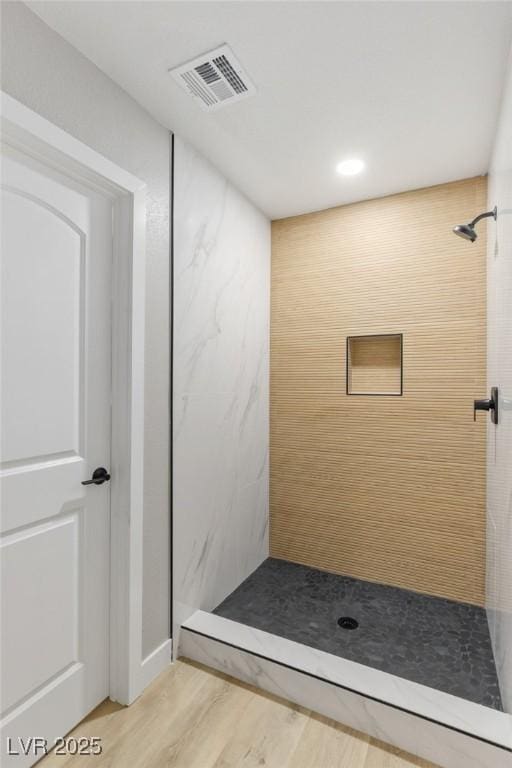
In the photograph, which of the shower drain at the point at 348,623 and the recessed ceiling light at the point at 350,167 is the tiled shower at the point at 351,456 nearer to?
the shower drain at the point at 348,623

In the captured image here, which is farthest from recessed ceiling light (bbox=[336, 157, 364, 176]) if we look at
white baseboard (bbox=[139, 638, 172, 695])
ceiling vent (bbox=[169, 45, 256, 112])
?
white baseboard (bbox=[139, 638, 172, 695])

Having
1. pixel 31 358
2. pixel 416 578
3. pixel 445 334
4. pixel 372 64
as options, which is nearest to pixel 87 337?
pixel 31 358

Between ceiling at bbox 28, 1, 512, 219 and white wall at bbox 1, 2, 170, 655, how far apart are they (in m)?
0.07

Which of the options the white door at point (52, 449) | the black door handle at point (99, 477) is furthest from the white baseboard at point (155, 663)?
the black door handle at point (99, 477)

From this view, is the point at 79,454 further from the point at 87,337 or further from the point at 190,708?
the point at 190,708

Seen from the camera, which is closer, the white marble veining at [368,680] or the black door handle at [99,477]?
the white marble veining at [368,680]

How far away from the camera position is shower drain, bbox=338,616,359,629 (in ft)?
6.77

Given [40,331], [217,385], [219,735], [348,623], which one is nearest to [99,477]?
[40,331]

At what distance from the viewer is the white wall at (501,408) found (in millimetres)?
1444

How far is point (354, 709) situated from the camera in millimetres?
1534

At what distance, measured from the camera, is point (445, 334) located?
235 cm

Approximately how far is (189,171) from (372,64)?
3.03ft

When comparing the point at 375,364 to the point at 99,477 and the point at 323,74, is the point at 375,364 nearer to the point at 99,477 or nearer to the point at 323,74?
the point at 323,74

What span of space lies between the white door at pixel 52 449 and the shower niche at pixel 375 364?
1620 millimetres
